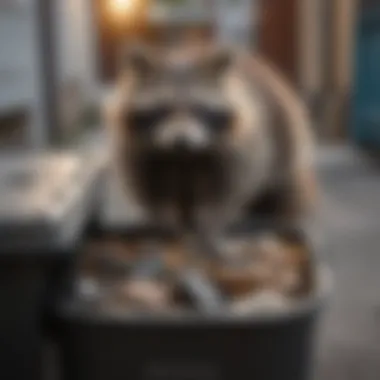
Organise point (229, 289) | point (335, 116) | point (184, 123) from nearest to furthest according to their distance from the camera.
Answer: point (229, 289) < point (184, 123) < point (335, 116)

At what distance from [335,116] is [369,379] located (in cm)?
374

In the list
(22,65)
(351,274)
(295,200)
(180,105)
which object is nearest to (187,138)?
(180,105)

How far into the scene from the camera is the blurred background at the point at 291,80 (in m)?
1.87

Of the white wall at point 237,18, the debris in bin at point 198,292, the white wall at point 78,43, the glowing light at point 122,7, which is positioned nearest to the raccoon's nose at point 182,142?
the debris in bin at point 198,292

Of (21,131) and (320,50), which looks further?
(320,50)

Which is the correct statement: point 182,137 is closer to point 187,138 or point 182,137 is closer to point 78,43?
point 187,138

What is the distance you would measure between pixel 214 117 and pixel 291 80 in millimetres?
4234

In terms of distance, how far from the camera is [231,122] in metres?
1.77

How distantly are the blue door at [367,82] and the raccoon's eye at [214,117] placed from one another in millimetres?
2422

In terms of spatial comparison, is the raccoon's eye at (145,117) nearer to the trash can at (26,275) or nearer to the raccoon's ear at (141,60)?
the raccoon's ear at (141,60)

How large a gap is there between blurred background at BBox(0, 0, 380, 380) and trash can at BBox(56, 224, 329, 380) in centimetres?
37

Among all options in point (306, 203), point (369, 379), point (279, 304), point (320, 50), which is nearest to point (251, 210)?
point (306, 203)

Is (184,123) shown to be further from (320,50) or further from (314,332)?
(320,50)

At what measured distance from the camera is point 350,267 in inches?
80.8
